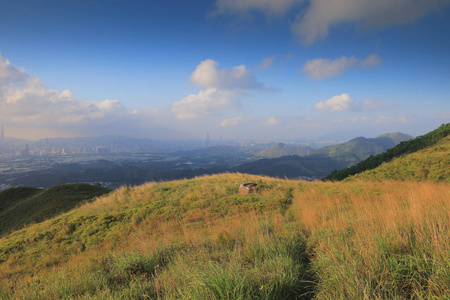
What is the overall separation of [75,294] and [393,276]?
481cm

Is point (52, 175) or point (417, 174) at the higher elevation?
point (417, 174)

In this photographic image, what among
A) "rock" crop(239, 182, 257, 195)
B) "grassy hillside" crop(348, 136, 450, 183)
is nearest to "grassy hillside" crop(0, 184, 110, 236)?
"rock" crop(239, 182, 257, 195)

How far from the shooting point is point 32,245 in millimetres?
8070

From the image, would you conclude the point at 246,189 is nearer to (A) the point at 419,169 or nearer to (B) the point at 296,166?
(A) the point at 419,169

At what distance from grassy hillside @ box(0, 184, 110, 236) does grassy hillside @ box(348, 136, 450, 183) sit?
88.7 ft

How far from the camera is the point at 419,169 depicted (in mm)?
13602

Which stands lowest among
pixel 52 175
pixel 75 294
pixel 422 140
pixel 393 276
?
pixel 52 175

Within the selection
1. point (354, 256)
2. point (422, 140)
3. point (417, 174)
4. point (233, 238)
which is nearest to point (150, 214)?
point (233, 238)

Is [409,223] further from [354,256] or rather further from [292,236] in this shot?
[292,236]

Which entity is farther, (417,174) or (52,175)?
(52,175)

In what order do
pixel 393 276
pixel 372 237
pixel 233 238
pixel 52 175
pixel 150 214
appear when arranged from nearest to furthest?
pixel 393 276 < pixel 372 237 < pixel 233 238 < pixel 150 214 < pixel 52 175

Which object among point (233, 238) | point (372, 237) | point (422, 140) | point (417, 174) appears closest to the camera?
point (372, 237)

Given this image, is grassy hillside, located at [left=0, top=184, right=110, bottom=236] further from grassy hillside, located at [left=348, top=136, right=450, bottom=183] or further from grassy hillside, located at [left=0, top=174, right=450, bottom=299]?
grassy hillside, located at [left=348, top=136, right=450, bottom=183]

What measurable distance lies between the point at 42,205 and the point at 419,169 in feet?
109
